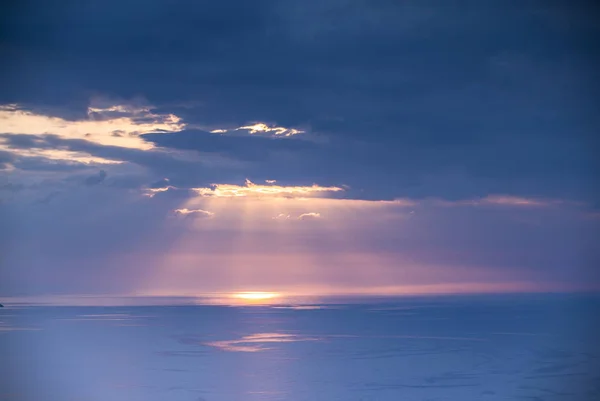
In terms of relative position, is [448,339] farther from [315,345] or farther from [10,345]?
[10,345]

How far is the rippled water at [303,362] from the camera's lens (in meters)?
23.9

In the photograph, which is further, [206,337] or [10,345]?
[206,337]

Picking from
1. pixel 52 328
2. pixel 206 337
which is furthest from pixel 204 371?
pixel 52 328

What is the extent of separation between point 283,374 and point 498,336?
62.6 feet

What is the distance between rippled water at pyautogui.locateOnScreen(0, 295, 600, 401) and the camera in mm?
23938

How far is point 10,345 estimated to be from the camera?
37.5 meters

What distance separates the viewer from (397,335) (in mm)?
42719

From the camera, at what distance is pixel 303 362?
3045cm

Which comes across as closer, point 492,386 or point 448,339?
point 492,386

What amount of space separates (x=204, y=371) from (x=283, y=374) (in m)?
3.23

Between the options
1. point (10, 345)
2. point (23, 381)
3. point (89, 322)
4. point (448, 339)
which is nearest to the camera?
point (23, 381)

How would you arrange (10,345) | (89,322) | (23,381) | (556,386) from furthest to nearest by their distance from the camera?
(89,322) < (10,345) < (23,381) < (556,386)

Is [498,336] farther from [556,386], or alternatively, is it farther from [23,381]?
[23,381]

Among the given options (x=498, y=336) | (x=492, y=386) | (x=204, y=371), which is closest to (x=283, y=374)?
(x=204, y=371)
